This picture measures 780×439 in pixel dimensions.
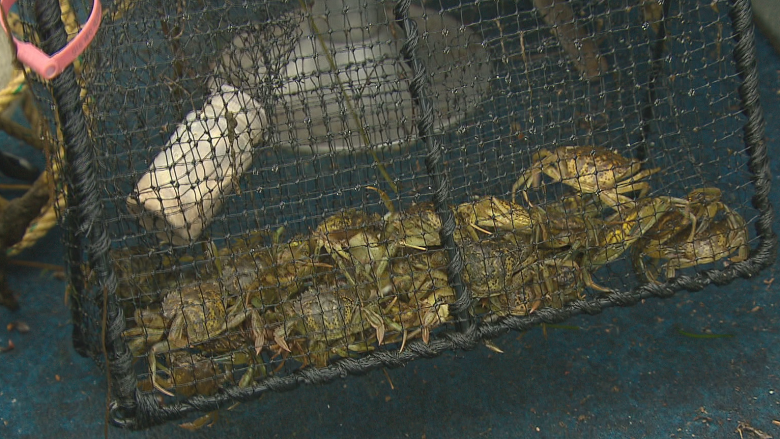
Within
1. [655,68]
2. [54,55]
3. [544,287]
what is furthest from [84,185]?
[655,68]

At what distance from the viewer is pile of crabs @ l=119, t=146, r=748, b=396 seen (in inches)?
43.2

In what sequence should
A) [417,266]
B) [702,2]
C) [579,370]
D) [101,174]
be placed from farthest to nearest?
[702,2], [579,370], [417,266], [101,174]

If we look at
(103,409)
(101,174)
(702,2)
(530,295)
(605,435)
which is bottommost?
(605,435)

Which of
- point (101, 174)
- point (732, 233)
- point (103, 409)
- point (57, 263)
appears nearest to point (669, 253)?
point (732, 233)

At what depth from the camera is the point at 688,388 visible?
1.25m

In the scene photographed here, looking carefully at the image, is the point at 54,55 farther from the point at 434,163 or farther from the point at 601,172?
the point at 601,172

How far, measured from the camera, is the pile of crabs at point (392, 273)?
1.10 metres

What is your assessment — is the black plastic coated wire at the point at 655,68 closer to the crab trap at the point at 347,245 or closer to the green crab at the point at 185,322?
the crab trap at the point at 347,245

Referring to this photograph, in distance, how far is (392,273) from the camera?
45.6 inches

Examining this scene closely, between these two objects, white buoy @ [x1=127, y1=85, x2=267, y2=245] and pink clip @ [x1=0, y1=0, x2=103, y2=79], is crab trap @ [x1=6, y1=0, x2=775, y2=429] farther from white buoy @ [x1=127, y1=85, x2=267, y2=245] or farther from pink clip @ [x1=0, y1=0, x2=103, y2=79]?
pink clip @ [x1=0, y1=0, x2=103, y2=79]

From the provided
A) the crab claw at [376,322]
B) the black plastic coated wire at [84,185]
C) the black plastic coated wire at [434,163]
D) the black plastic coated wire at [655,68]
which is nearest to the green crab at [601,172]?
the black plastic coated wire at [655,68]

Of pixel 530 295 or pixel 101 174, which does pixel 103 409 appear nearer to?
pixel 101 174

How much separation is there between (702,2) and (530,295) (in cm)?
125

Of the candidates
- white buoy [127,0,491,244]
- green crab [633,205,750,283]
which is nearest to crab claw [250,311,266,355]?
white buoy [127,0,491,244]
